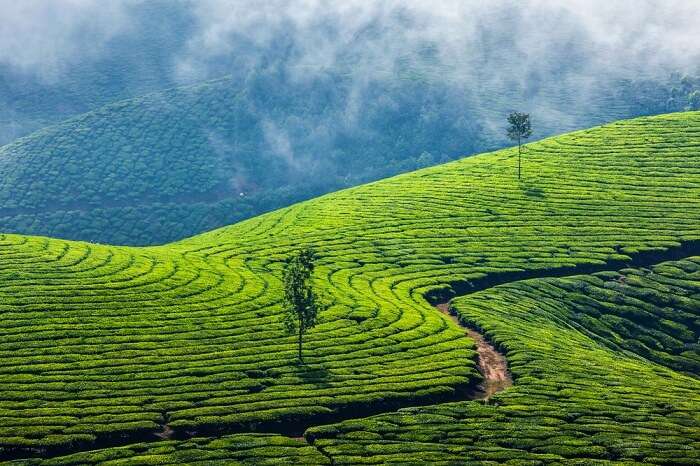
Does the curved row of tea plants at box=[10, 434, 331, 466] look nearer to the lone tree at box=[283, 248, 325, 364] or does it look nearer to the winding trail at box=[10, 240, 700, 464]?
the winding trail at box=[10, 240, 700, 464]

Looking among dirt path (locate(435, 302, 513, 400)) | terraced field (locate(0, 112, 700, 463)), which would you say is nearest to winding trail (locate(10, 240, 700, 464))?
dirt path (locate(435, 302, 513, 400))

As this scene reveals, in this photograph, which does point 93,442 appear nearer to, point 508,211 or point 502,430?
point 502,430

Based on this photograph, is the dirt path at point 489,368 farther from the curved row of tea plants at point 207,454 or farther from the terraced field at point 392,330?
the curved row of tea plants at point 207,454

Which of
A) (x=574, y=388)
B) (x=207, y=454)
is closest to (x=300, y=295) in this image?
(x=207, y=454)

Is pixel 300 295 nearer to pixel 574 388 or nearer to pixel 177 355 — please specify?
pixel 177 355

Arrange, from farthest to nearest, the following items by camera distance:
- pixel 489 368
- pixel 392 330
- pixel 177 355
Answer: pixel 392 330 < pixel 489 368 < pixel 177 355

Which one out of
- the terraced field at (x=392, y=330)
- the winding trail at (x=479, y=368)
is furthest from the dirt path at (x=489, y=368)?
the terraced field at (x=392, y=330)

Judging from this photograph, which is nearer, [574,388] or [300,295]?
[574,388]
